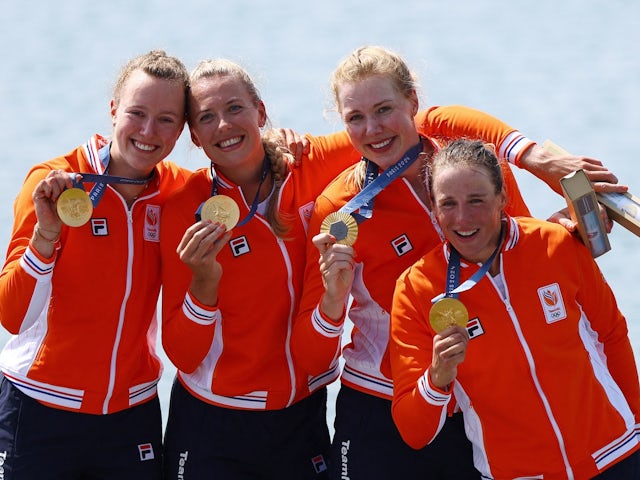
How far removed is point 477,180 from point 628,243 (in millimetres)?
4478

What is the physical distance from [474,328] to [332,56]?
21.9 feet

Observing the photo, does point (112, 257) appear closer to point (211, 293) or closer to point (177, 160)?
point (211, 293)

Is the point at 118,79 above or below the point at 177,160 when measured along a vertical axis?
below

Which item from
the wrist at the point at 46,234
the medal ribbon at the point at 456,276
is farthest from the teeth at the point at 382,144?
the wrist at the point at 46,234

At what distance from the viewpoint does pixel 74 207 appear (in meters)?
3.82

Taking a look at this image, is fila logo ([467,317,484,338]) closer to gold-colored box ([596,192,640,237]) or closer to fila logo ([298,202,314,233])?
gold-colored box ([596,192,640,237])

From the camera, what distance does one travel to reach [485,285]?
3727mm

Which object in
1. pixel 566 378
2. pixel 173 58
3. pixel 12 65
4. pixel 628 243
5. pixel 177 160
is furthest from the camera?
pixel 12 65

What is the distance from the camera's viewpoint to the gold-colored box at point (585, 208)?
374 centimetres

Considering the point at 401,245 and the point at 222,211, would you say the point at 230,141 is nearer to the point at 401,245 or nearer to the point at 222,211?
the point at 222,211

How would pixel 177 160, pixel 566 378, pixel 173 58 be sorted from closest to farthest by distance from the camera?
pixel 566 378 → pixel 173 58 → pixel 177 160

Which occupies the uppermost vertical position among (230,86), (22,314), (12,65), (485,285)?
(12,65)

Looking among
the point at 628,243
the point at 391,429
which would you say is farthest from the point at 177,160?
the point at 391,429

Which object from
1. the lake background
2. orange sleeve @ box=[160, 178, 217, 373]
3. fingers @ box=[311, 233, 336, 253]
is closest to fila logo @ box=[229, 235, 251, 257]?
orange sleeve @ box=[160, 178, 217, 373]
